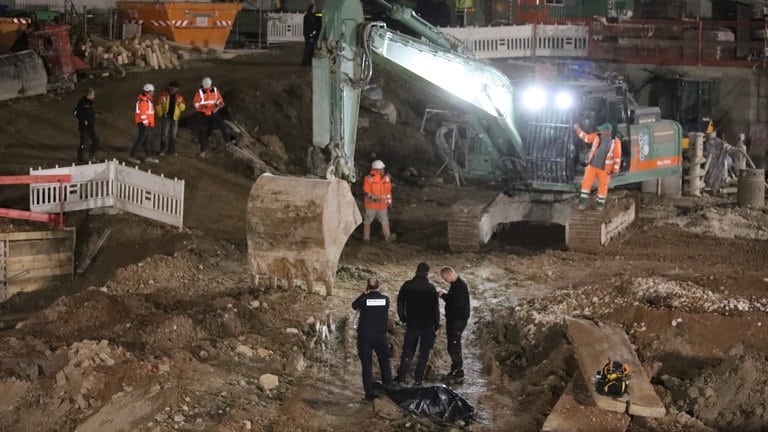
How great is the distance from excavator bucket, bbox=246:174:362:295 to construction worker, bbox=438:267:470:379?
233 centimetres

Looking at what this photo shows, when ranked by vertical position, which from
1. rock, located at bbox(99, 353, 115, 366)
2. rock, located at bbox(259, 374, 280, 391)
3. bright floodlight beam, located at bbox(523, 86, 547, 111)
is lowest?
rock, located at bbox(259, 374, 280, 391)

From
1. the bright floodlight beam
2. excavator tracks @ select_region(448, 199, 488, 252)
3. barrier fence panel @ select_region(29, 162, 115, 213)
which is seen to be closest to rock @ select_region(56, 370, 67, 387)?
barrier fence panel @ select_region(29, 162, 115, 213)

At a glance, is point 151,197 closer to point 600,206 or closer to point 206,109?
point 206,109

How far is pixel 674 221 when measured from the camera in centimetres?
1900

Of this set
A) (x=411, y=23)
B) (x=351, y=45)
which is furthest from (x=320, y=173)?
(x=411, y=23)

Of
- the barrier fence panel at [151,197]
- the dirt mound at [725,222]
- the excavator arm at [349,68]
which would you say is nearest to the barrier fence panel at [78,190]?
the barrier fence panel at [151,197]

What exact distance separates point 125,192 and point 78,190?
725 mm

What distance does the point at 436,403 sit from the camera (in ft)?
34.0

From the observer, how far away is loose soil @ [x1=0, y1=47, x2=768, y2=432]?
34.3 feet

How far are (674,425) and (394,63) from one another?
20.3 ft

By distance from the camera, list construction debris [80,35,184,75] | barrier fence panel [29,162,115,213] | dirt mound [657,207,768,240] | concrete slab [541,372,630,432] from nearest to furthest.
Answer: concrete slab [541,372,630,432], barrier fence panel [29,162,115,213], dirt mound [657,207,768,240], construction debris [80,35,184,75]

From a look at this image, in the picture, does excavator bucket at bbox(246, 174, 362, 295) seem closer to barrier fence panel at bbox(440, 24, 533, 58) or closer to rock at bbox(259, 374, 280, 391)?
rock at bbox(259, 374, 280, 391)

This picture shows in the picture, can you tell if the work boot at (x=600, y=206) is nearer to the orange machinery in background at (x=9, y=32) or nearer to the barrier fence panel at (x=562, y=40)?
the barrier fence panel at (x=562, y=40)

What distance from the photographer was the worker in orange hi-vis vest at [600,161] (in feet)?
54.8
